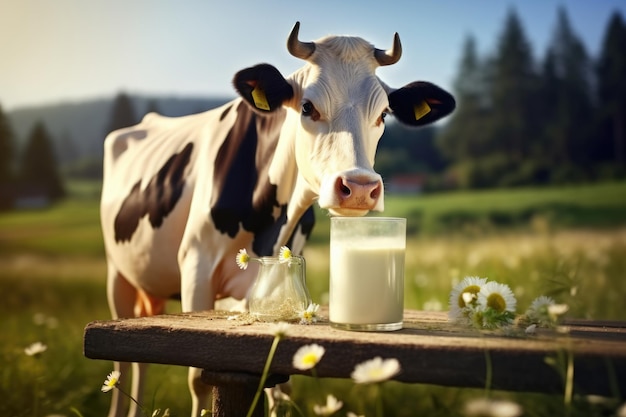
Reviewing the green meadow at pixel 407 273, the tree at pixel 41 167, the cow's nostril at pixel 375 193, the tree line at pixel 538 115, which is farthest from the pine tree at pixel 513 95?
the cow's nostril at pixel 375 193

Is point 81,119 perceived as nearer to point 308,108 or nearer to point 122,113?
point 122,113

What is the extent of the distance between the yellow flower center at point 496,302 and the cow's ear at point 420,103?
1039 millimetres

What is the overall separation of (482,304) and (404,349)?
1.03 ft

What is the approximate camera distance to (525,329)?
1564 millimetres

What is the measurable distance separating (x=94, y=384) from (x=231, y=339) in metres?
2.98

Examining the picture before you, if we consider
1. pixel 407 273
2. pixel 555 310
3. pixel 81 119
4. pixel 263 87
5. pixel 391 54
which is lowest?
pixel 407 273

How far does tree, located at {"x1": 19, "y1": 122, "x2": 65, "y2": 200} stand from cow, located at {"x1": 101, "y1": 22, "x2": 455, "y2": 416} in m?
4.44

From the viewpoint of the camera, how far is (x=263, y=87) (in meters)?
2.30

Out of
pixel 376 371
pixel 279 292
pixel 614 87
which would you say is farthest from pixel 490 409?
pixel 614 87

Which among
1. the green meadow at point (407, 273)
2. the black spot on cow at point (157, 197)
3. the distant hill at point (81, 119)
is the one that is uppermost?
the distant hill at point (81, 119)

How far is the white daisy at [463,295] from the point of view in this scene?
161 cm

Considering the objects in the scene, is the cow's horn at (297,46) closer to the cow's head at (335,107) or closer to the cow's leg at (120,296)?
the cow's head at (335,107)

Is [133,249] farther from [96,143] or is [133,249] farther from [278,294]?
[96,143]

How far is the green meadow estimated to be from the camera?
348 cm
